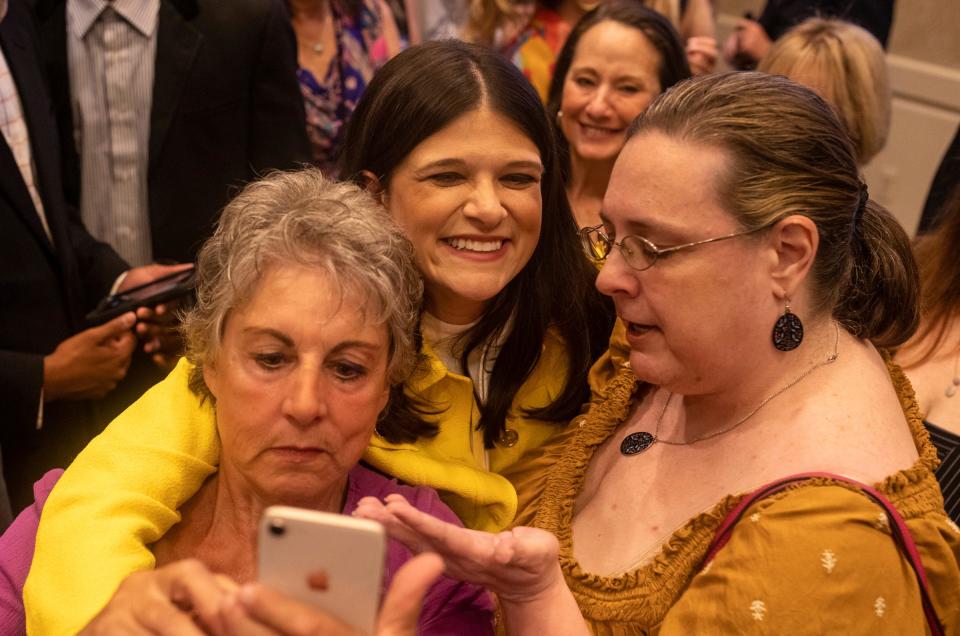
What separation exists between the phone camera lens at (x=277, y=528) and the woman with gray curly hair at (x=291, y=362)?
52 centimetres

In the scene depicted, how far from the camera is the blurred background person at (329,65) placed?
12.8 feet

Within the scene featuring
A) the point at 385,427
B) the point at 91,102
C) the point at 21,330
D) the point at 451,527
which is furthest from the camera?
the point at 91,102

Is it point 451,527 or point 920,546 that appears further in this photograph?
point 920,546

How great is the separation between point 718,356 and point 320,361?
65 centimetres

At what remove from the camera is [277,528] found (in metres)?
1.10

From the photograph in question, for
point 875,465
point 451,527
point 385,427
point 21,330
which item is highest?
point 451,527

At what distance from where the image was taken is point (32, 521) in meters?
1.78

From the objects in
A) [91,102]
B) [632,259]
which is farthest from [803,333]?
[91,102]

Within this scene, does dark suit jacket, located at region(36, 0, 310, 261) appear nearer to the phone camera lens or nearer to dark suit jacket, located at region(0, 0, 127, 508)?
dark suit jacket, located at region(0, 0, 127, 508)

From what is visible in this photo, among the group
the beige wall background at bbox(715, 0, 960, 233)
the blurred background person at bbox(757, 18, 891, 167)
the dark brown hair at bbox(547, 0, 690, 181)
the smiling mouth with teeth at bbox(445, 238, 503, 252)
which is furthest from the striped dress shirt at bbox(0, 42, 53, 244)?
the beige wall background at bbox(715, 0, 960, 233)

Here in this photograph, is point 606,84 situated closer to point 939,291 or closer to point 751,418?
point 939,291

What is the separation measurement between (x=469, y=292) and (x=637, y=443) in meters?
0.43

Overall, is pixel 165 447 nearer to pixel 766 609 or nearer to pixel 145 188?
pixel 766 609

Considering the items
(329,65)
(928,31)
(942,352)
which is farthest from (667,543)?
(928,31)
